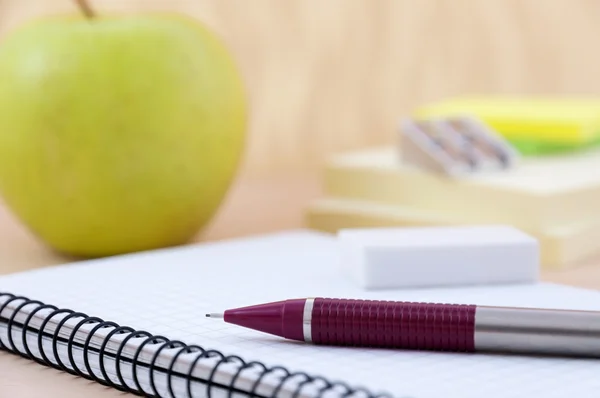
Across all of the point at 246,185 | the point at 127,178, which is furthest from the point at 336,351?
the point at 246,185

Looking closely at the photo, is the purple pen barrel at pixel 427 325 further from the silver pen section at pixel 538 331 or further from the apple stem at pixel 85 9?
the apple stem at pixel 85 9

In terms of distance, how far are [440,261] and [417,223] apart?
218mm

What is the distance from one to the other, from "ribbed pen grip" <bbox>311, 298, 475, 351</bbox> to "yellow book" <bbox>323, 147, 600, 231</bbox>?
0.99 feet

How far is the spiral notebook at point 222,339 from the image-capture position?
1.54ft

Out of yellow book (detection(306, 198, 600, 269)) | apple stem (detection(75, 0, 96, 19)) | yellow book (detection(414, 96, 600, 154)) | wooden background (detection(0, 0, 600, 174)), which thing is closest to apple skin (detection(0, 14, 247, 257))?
apple stem (detection(75, 0, 96, 19))

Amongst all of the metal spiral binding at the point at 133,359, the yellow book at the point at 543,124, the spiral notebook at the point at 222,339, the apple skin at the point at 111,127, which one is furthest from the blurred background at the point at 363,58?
the metal spiral binding at the point at 133,359

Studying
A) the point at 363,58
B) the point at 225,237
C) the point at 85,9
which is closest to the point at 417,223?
the point at 225,237

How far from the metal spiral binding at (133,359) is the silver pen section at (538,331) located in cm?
9

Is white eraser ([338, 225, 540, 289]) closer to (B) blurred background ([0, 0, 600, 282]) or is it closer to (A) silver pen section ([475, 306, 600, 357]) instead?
(A) silver pen section ([475, 306, 600, 357])

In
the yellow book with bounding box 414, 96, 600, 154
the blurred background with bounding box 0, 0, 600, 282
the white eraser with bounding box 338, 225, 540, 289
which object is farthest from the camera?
the blurred background with bounding box 0, 0, 600, 282

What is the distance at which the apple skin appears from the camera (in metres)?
0.78

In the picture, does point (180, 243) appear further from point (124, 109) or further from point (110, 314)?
point (110, 314)

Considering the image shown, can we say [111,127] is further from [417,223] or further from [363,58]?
[363,58]

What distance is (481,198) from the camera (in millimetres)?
830
